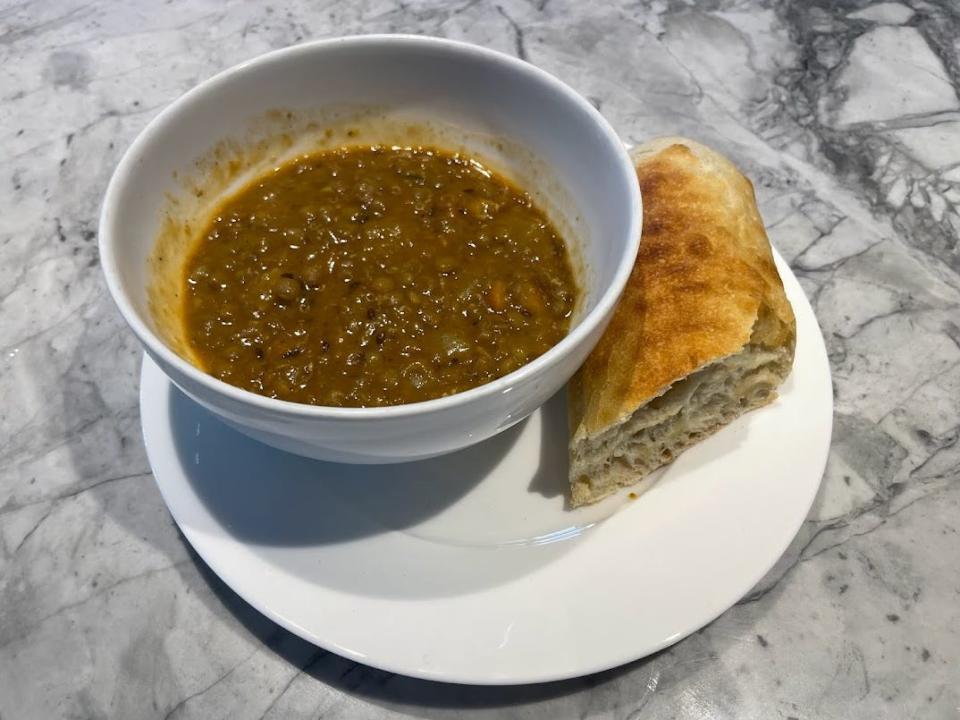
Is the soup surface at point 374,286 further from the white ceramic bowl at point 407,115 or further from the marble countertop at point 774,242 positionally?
the marble countertop at point 774,242

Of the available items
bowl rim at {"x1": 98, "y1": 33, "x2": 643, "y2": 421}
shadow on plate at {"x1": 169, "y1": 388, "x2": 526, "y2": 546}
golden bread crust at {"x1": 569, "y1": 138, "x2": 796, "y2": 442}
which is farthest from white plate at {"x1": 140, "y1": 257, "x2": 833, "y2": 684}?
bowl rim at {"x1": 98, "y1": 33, "x2": 643, "y2": 421}

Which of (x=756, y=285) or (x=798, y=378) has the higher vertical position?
(x=756, y=285)

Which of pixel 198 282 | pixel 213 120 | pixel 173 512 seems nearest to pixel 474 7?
pixel 213 120

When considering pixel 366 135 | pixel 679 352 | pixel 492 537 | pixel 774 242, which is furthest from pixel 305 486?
pixel 774 242

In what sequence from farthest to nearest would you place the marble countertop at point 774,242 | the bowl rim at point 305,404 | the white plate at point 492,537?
1. the marble countertop at point 774,242
2. the white plate at point 492,537
3. the bowl rim at point 305,404

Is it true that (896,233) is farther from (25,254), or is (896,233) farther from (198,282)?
(25,254)

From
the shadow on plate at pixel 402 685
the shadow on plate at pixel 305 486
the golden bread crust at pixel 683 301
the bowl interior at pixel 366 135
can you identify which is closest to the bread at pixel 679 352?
the golden bread crust at pixel 683 301

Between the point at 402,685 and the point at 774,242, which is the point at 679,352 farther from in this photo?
the point at 774,242
